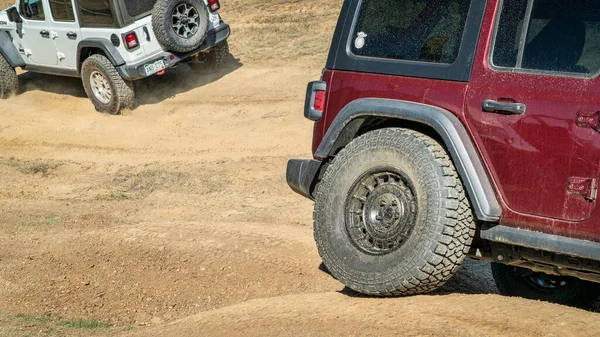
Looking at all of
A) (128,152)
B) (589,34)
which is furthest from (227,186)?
(589,34)

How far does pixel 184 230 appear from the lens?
7484mm

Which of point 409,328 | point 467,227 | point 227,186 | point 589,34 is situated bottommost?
point 227,186

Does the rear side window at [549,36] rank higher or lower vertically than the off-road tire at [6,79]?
higher

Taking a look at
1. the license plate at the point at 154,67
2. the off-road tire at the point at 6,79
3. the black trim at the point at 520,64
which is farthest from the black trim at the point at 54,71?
the black trim at the point at 520,64

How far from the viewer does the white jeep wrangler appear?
1228cm

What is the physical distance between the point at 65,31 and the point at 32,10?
831 mm

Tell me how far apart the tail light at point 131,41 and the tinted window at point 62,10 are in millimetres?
1156

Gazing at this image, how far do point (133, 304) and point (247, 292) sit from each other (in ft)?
2.67

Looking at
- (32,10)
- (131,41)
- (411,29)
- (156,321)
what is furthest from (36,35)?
(411,29)

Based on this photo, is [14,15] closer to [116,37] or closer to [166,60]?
[116,37]

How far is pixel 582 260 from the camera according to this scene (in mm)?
4250

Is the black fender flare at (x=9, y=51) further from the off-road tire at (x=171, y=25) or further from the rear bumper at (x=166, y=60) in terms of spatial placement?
the off-road tire at (x=171, y=25)

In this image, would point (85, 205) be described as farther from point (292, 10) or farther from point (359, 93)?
point (292, 10)

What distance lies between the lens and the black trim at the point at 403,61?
4629 mm
